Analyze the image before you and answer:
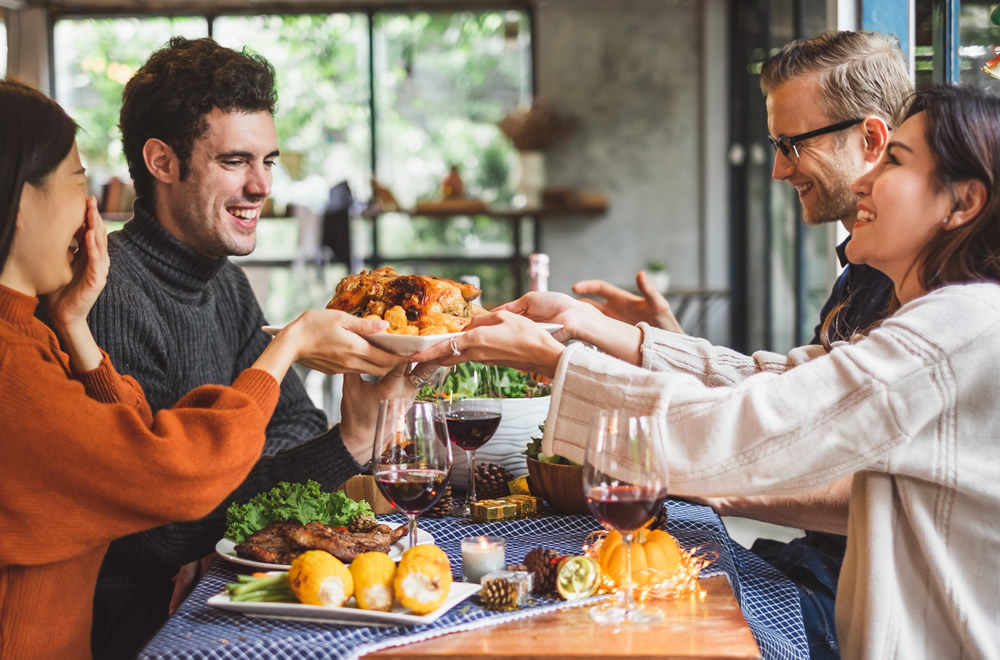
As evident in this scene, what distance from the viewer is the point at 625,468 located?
1190 mm

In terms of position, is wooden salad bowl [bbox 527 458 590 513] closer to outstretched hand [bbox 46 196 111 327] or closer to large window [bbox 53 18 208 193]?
outstretched hand [bbox 46 196 111 327]

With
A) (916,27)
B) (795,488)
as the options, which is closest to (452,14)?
(916,27)

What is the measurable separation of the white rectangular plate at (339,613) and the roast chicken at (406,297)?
614 millimetres

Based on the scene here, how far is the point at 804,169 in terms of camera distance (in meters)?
2.33

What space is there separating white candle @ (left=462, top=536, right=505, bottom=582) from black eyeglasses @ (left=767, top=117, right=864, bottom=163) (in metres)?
1.41

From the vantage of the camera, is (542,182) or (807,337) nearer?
(807,337)

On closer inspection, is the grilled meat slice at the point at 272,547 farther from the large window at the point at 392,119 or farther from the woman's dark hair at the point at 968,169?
the large window at the point at 392,119

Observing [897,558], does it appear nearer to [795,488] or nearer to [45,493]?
[795,488]

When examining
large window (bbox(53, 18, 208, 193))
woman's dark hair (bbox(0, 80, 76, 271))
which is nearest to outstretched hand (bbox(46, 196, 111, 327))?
woman's dark hair (bbox(0, 80, 76, 271))

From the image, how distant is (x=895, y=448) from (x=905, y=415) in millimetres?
50

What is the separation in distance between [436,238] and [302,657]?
6.90m

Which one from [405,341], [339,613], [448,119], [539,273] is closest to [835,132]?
[539,273]

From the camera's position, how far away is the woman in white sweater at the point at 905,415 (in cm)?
133

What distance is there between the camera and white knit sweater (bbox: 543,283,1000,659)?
133 centimetres
